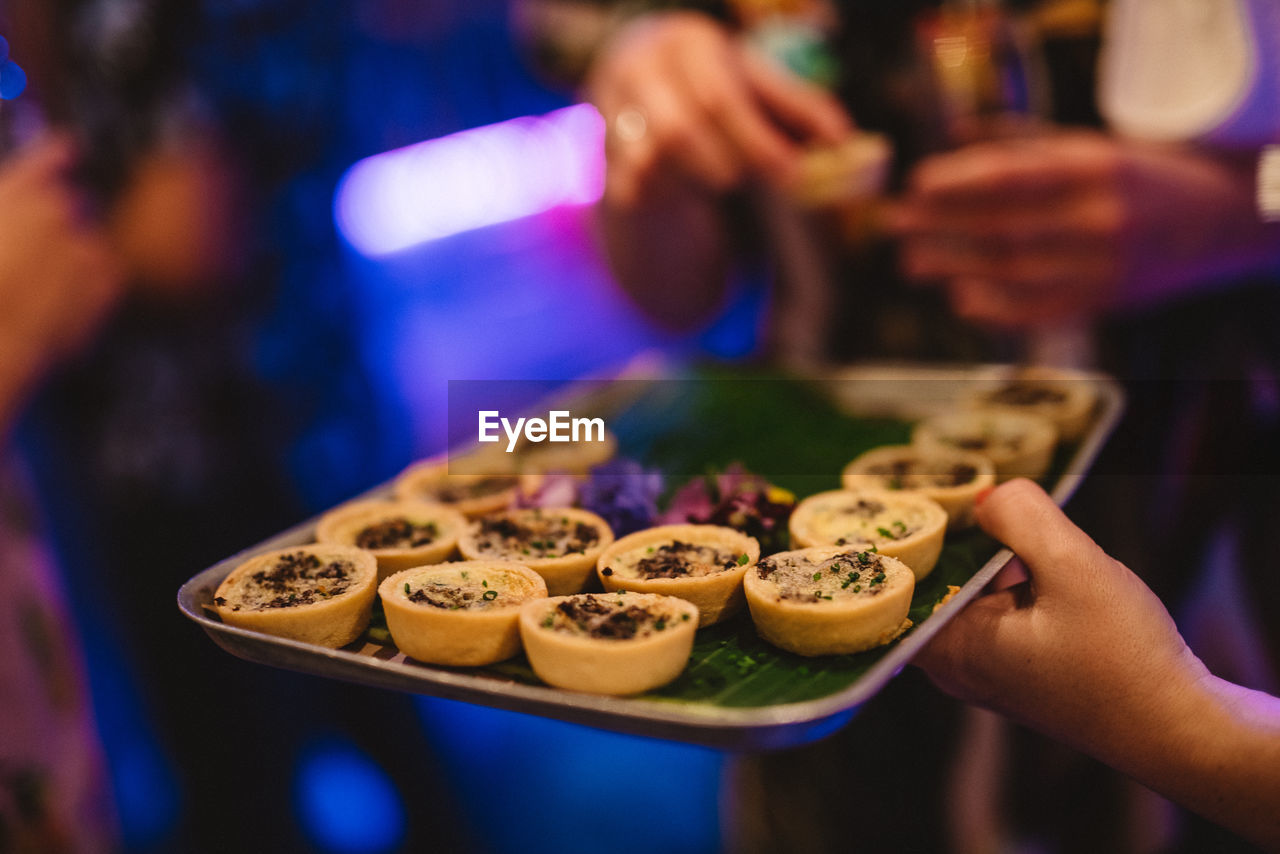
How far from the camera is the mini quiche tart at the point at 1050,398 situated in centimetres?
173

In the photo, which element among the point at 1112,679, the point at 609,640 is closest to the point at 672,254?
the point at 609,640

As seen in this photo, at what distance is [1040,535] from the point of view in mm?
1118

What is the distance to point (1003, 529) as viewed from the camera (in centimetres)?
117

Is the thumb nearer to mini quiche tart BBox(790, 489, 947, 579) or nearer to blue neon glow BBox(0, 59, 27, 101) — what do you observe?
mini quiche tart BBox(790, 489, 947, 579)

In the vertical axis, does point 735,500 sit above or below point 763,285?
below

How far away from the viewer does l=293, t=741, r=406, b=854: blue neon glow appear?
265cm

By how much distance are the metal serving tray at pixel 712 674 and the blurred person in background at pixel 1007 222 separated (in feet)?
0.83

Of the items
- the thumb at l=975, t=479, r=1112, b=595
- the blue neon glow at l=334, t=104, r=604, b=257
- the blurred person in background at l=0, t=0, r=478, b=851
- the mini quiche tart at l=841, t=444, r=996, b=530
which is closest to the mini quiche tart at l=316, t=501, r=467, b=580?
the blurred person in background at l=0, t=0, r=478, b=851

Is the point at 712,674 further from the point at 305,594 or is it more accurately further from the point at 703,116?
the point at 703,116

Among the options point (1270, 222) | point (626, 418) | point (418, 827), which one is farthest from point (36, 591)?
point (1270, 222)

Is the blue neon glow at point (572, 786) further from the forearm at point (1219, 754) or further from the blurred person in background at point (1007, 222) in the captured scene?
the forearm at point (1219, 754)

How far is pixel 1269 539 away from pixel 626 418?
4.60 ft

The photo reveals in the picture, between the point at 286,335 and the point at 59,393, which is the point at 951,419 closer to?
the point at 286,335

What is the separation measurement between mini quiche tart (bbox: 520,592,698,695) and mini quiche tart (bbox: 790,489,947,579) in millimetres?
354
